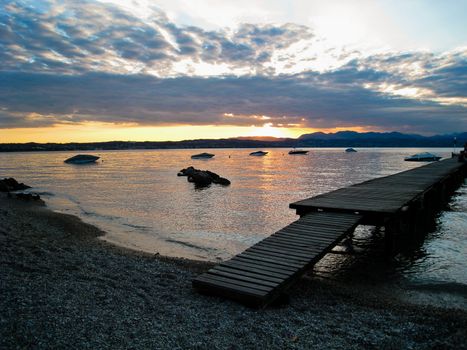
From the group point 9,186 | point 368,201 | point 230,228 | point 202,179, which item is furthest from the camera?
point 202,179

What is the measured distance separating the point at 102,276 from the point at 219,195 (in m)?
23.9

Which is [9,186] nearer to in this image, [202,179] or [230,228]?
[202,179]

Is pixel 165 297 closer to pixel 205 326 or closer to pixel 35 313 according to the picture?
pixel 205 326

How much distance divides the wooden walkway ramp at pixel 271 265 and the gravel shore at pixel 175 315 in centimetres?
32

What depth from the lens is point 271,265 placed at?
8.62 meters

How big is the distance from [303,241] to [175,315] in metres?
4.58

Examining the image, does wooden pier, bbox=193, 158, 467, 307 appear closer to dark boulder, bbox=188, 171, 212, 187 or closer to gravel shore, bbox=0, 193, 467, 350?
gravel shore, bbox=0, 193, 467, 350

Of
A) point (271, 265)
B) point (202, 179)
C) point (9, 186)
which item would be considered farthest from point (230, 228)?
point (9, 186)

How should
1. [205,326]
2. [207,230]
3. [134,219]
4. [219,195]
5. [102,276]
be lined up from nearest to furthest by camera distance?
[205,326] → [102,276] → [207,230] → [134,219] → [219,195]

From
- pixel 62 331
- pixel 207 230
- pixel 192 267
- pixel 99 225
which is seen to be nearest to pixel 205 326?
pixel 62 331

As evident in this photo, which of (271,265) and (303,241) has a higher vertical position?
(303,241)

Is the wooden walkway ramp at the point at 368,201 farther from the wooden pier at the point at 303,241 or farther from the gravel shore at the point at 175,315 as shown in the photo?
the gravel shore at the point at 175,315

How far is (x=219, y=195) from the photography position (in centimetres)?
3325

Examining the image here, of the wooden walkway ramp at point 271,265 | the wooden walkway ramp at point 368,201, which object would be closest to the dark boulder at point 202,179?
the wooden walkway ramp at point 368,201
